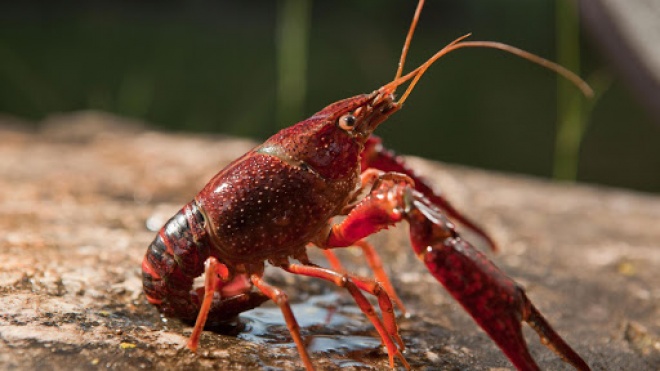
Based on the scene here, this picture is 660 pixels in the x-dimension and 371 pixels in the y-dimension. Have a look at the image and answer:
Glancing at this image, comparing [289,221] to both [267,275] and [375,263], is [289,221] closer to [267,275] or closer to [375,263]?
[375,263]

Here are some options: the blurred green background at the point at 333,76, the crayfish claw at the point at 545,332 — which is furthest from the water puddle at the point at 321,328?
the blurred green background at the point at 333,76

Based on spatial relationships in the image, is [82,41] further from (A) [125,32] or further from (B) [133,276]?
(B) [133,276]

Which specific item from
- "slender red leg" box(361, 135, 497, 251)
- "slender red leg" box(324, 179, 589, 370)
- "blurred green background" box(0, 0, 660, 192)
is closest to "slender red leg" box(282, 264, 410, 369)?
"slender red leg" box(324, 179, 589, 370)

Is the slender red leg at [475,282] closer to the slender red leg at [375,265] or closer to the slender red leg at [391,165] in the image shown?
the slender red leg at [375,265]

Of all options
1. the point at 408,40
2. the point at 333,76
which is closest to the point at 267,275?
the point at 408,40

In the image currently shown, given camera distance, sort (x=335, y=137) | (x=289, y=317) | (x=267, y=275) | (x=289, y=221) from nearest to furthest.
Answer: (x=289, y=317)
(x=289, y=221)
(x=335, y=137)
(x=267, y=275)
